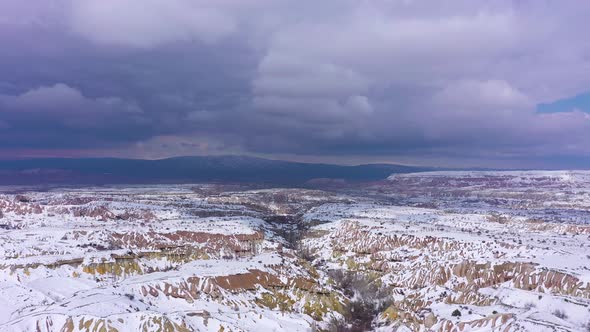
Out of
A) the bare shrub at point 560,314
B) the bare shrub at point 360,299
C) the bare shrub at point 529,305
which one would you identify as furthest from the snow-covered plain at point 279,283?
the bare shrub at point 360,299

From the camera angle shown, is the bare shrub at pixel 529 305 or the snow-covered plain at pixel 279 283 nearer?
the snow-covered plain at pixel 279 283

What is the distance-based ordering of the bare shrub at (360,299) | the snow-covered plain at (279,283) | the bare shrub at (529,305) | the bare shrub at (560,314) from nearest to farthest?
the bare shrub at (560,314), the snow-covered plain at (279,283), the bare shrub at (529,305), the bare shrub at (360,299)

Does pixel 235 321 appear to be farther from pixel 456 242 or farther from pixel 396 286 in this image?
pixel 456 242

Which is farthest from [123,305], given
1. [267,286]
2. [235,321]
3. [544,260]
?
[544,260]

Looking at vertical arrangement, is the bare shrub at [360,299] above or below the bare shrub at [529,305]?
below

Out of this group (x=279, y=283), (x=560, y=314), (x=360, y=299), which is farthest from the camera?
(x=360, y=299)

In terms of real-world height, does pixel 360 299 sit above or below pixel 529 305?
below

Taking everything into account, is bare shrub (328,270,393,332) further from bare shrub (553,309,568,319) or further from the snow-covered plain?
bare shrub (553,309,568,319)

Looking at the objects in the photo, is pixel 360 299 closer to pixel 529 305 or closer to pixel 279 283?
pixel 279 283

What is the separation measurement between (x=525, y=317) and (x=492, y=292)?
2360cm

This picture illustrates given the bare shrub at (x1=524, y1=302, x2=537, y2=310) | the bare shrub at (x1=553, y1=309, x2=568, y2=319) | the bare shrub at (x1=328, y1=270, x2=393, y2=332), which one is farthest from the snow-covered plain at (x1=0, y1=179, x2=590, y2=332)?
the bare shrub at (x1=328, y1=270, x2=393, y2=332)

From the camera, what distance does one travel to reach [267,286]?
4154 inches

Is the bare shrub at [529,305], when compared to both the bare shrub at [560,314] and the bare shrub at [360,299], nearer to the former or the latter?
the bare shrub at [560,314]

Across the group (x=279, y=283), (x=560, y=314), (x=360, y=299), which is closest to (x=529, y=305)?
(x=560, y=314)
